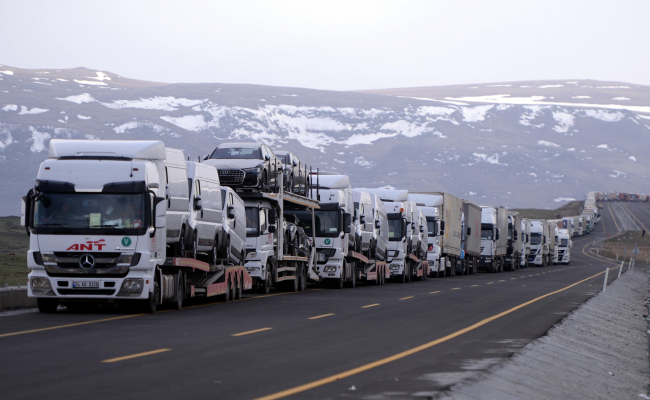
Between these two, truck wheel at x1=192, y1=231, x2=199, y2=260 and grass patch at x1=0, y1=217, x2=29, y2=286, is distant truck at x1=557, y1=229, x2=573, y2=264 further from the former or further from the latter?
truck wheel at x1=192, y1=231, x2=199, y2=260

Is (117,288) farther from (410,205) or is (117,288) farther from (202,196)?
(410,205)

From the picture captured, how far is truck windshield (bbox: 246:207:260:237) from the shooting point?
2598 cm

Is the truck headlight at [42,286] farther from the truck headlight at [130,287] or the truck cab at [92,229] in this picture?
the truck headlight at [130,287]

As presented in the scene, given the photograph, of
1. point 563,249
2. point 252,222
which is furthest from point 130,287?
point 563,249

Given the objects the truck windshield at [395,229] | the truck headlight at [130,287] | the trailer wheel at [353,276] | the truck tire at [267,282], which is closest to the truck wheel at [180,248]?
the truck headlight at [130,287]

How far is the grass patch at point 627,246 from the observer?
10145cm

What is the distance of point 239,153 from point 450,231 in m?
24.9

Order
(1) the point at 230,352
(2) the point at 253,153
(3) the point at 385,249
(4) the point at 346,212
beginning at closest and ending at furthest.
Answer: (1) the point at 230,352 → (2) the point at 253,153 → (4) the point at 346,212 → (3) the point at 385,249

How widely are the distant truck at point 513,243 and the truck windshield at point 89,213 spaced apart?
51.3 m

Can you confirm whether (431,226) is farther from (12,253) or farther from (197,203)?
(197,203)

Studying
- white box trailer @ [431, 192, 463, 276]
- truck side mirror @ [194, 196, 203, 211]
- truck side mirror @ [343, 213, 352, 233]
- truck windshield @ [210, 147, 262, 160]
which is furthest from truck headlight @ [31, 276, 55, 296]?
white box trailer @ [431, 192, 463, 276]

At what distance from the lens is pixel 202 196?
21.2 m

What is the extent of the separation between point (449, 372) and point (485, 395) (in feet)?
4.80

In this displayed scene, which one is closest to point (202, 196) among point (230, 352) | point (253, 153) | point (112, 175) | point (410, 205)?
point (112, 175)
